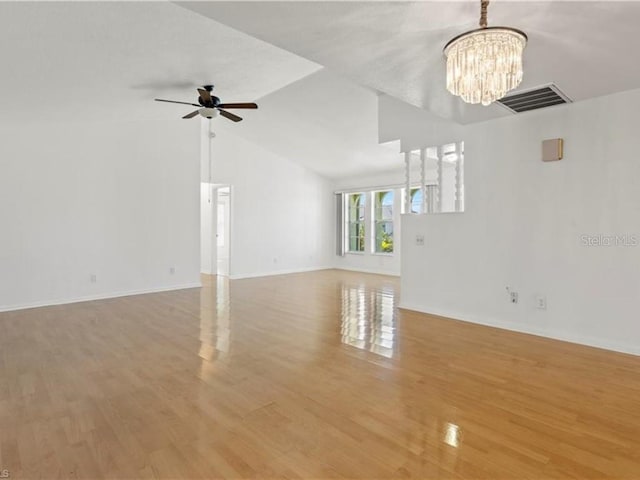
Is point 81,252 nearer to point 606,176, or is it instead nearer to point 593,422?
point 593,422

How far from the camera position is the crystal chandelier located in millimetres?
1802

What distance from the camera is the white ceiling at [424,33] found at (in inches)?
76.6

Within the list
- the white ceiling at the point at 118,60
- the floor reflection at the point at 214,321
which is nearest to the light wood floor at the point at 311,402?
the floor reflection at the point at 214,321

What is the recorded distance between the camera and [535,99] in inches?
136

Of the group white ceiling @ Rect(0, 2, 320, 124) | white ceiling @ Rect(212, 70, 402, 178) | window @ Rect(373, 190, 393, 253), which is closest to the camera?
white ceiling @ Rect(0, 2, 320, 124)

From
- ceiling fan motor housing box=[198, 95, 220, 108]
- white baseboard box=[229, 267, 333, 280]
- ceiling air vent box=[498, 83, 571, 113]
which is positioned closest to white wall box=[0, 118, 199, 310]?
white baseboard box=[229, 267, 333, 280]

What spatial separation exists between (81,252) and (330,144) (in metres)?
4.89

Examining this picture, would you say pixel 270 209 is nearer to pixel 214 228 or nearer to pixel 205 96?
pixel 214 228

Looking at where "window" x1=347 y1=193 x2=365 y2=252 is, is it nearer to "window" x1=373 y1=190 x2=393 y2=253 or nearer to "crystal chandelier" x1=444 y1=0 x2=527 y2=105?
"window" x1=373 y1=190 x2=393 y2=253

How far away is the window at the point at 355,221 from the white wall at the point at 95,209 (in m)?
4.23

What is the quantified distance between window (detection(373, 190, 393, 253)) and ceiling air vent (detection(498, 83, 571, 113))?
5.16m

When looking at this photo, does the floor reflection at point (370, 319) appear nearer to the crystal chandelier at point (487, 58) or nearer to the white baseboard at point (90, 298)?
the crystal chandelier at point (487, 58)

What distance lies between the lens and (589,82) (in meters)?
3.04

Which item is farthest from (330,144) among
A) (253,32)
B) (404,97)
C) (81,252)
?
(253,32)
